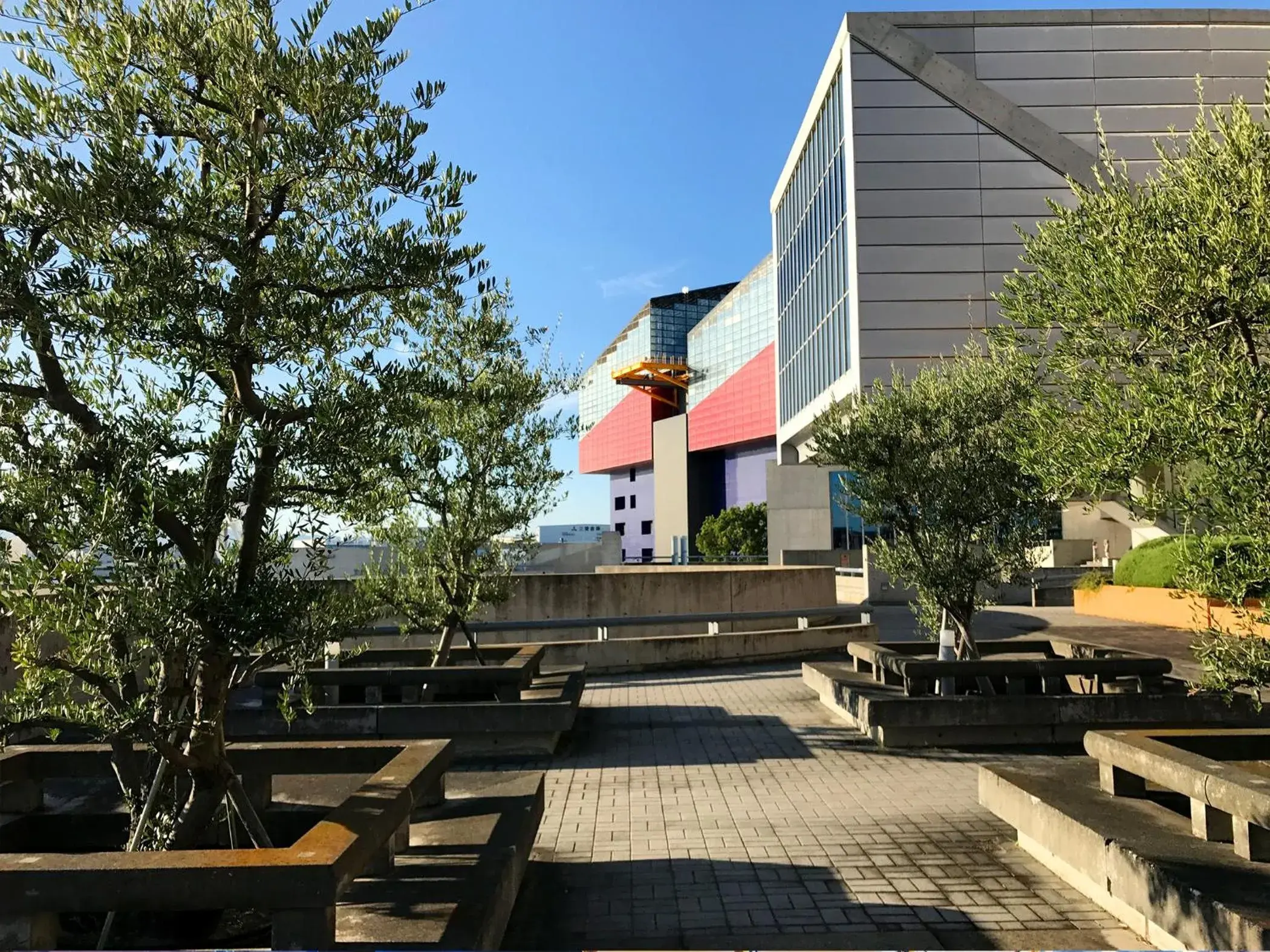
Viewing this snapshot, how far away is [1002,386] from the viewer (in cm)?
1055

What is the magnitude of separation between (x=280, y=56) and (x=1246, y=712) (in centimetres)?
1007

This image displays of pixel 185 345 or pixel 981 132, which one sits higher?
pixel 981 132

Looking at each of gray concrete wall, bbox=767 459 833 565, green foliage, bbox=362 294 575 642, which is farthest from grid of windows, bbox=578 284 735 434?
green foliage, bbox=362 294 575 642

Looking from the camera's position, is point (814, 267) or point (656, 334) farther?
point (656, 334)

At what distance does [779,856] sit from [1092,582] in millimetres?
24537

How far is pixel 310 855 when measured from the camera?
137 inches

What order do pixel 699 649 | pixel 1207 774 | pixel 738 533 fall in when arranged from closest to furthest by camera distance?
pixel 1207 774 → pixel 699 649 → pixel 738 533

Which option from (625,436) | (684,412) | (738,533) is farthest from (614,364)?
(738,533)

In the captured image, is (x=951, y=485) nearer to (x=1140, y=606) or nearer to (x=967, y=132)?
(x=1140, y=606)

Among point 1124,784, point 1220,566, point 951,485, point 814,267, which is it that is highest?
point 814,267

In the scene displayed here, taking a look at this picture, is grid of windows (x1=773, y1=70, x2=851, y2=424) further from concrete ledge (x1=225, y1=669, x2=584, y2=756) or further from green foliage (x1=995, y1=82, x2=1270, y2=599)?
green foliage (x1=995, y1=82, x2=1270, y2=599)

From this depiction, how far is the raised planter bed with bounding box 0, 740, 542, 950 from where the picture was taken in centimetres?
337

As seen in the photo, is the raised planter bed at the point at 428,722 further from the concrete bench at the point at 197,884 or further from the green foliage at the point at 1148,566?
the green foliage at the point at 1148,566

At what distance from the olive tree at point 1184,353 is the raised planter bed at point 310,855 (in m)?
4.19
